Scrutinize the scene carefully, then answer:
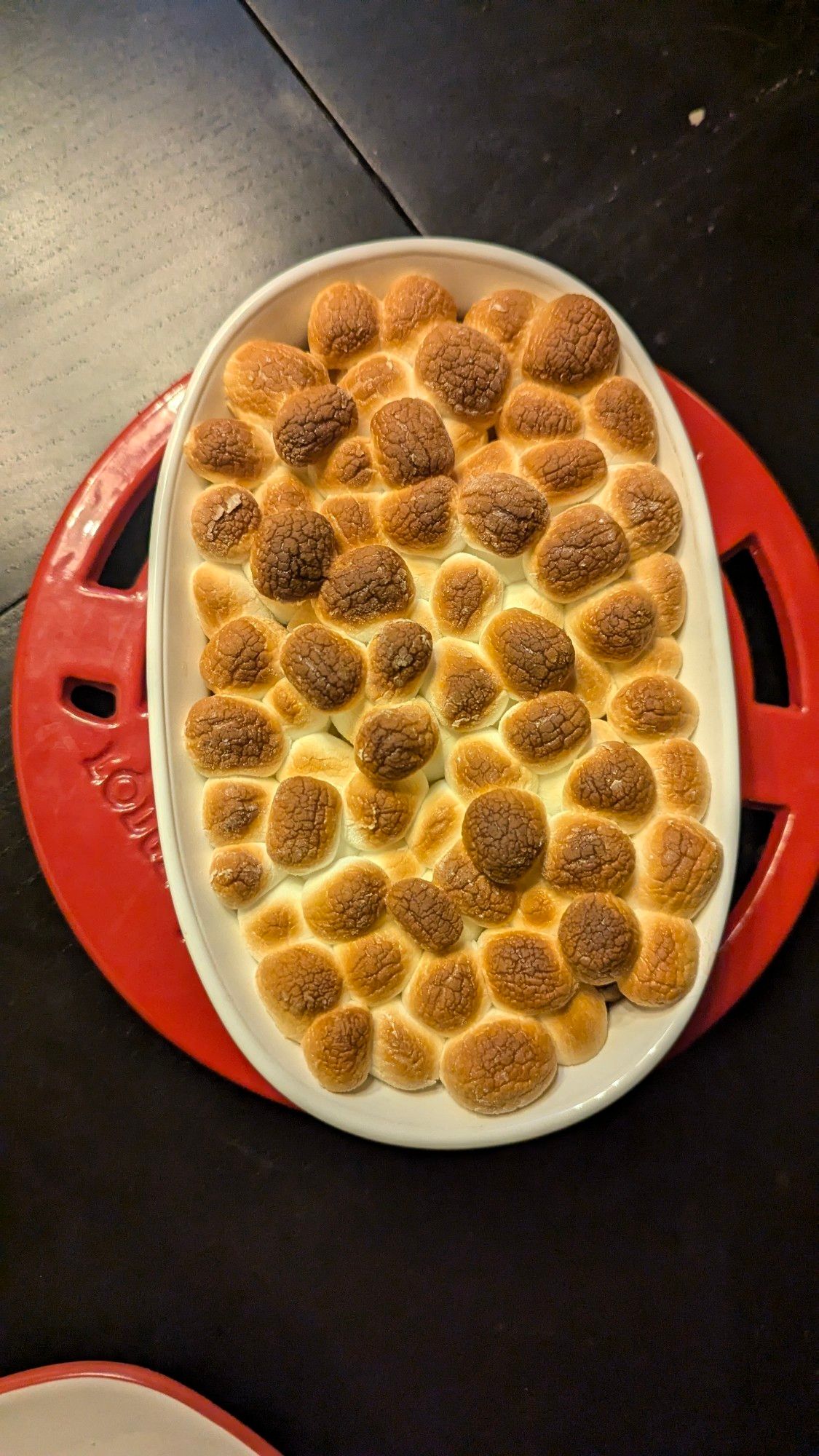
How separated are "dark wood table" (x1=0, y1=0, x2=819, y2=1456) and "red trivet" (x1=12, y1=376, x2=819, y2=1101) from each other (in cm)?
9

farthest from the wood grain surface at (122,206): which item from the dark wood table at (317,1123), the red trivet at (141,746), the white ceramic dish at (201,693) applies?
the white ceramic dish at (201,693)

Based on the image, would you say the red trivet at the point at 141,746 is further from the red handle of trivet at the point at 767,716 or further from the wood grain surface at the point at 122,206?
the wood grain surface at the point at 122,206

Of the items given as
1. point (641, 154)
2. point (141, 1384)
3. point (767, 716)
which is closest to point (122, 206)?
point (641, 154)

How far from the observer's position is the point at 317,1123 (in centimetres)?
98

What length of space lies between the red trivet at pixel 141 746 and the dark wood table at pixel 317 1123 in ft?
0.29

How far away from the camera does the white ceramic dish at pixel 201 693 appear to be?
76 cm

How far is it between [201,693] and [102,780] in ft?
0.64

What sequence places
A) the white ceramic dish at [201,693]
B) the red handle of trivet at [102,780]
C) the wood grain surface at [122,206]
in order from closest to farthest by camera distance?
the white ceramic dish at [201,693] → the red handle of trivet at [102,780] → the wood grain surface at [122,206]

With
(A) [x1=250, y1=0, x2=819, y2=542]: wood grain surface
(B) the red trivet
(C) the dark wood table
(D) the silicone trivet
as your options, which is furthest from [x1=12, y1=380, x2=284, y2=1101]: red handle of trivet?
(A) [x1=250, y1=0, x2=819, y2=542]: wood grain surface

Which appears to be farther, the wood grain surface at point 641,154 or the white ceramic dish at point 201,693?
the wood grain surface at point 641,154

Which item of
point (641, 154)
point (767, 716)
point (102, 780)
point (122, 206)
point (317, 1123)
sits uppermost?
point (641, 154)

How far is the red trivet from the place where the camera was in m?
0.90

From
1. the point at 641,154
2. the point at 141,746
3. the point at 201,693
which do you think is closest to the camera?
Answer: the point at 201,693

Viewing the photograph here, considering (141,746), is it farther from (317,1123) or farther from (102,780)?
(317,1123)
